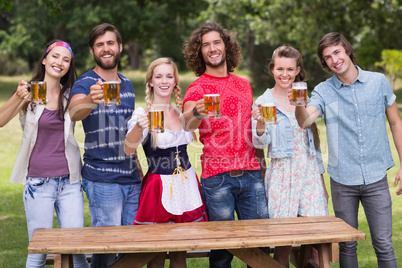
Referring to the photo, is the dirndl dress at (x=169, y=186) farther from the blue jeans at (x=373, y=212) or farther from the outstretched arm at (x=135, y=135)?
the blue jeans at (x=373, y=212)

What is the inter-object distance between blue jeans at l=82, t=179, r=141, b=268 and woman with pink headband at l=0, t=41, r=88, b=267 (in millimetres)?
114

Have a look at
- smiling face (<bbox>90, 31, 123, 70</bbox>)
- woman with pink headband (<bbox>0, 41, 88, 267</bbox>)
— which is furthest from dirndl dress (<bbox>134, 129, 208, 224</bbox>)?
smiling face (<bbox>90, 31, 123, 70</bbox>)

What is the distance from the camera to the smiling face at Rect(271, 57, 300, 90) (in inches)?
177

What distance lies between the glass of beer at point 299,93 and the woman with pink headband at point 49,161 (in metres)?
1.77

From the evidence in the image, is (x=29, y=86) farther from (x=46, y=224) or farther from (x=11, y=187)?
(x=11, y=187)

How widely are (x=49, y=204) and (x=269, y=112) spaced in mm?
1853

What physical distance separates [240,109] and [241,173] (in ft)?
1.74

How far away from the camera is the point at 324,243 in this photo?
157 inches

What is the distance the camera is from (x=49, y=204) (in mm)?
4141

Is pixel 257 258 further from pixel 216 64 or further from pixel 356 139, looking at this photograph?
pixel 216 64

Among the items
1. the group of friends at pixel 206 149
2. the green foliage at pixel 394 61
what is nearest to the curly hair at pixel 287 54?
the group of friends at pixel 206 149

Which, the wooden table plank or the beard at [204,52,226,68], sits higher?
the beard at [204,52,226,68]

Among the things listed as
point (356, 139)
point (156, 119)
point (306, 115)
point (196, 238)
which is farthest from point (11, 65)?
point (196, 238)

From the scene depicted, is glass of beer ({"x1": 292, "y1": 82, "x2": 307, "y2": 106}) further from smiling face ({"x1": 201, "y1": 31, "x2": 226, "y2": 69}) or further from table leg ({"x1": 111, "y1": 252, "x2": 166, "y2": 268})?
table leg ({"x1": 111, "y1": 252, "x2": 166, "y2": 268})
